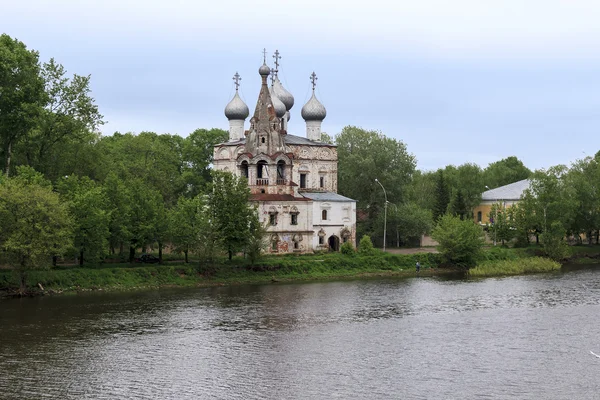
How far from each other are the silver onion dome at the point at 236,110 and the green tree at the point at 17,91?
24.5m

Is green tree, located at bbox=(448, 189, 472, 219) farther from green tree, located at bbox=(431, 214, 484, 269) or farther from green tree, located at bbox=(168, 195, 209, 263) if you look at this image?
green tree, located at bbox=(168, 195, 209, 263)

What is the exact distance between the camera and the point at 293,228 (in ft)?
232

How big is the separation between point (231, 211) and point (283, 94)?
24873 millimetres

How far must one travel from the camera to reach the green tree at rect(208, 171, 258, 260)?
6169 centimetres

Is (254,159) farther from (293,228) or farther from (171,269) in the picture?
(171,269)

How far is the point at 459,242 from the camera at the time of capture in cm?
6906

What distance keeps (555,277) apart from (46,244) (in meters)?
35.2

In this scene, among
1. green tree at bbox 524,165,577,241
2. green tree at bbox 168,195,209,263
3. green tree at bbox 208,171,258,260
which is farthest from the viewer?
green tree at bbox 524,165,577,241

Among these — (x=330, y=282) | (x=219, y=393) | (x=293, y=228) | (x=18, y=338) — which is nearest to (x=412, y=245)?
(x=293, y=228)

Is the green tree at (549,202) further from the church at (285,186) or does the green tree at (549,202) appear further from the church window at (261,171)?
the church window at (261,171)

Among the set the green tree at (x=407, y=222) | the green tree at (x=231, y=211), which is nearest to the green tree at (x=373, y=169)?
the green tree at (x=407, y=222)

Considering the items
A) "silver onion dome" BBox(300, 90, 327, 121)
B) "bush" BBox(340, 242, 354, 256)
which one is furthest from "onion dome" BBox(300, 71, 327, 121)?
"bush" BBox(340, 242, 354, 256)

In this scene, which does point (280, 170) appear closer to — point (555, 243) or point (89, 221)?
point (89, 221)

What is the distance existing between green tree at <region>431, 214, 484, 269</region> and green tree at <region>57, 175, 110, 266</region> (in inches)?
1050
